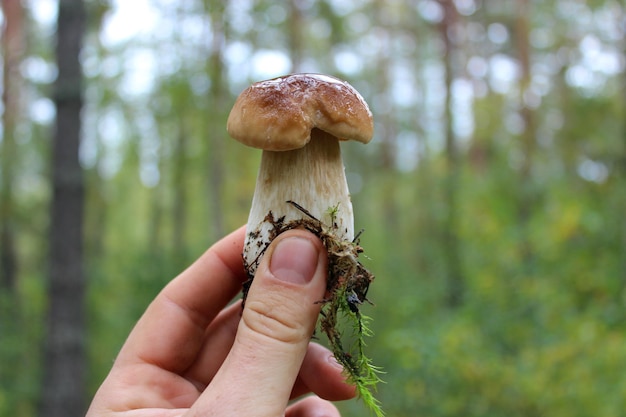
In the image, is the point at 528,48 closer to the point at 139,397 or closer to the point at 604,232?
the point at 604,232

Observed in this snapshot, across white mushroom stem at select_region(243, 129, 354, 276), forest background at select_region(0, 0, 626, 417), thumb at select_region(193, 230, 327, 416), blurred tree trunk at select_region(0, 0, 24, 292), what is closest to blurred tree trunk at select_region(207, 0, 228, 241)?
forest background at select_region(0, 0, 626, 417)

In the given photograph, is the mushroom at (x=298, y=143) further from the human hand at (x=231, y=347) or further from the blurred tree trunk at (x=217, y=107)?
the blurred tree trunk at (x=217, y=107)

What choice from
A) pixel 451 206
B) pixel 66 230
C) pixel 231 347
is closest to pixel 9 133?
pixel 66 230

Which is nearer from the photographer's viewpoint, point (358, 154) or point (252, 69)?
point (252, 69)

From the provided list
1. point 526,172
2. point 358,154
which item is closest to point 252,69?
point 526,172

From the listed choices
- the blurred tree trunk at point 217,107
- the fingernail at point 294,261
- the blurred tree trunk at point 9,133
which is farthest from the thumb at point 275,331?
the blurred tree trunk at point 9,133

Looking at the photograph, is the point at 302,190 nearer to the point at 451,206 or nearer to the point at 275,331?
the point at 275,331

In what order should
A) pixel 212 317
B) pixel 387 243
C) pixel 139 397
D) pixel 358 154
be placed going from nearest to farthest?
pixel 139 397 < pixel 212 317 < pixel 387 243 < pixel 358 154
